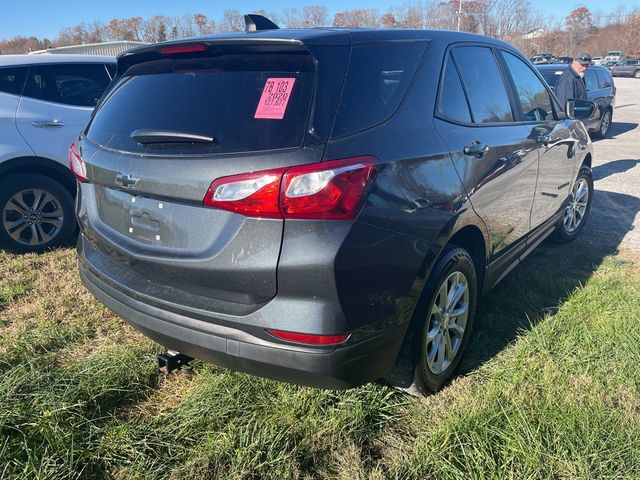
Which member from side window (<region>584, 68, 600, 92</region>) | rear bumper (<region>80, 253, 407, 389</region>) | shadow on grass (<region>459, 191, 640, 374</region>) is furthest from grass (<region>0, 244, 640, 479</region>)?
side window (<region>584, 68, 600, 92</region>)

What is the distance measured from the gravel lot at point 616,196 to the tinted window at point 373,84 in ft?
11.7

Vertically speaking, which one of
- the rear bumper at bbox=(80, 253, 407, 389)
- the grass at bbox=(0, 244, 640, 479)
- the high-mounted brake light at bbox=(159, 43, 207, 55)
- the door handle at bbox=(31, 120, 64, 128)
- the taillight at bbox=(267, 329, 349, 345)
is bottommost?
the grass at bbox=(0, 244, 640, 479)

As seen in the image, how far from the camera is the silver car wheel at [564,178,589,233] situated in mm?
4952

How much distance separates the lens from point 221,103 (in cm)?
207

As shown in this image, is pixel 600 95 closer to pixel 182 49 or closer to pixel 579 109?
pixel 579 109

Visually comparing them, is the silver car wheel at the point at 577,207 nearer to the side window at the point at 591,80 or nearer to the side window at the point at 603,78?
the side window at the point at 591,80

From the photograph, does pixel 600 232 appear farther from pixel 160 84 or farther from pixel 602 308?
pixel 160 84

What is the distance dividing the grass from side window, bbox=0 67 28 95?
2.33m

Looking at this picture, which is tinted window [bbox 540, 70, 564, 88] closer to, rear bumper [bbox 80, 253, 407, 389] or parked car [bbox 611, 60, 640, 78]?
rear bumper [bbox 80, 253, 407, 389]

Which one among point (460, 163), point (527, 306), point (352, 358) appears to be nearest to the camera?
point (352, 358)

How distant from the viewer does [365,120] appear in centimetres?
202

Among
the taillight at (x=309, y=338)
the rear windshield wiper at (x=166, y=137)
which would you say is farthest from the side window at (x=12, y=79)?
the taillight at (x=309, y=338)

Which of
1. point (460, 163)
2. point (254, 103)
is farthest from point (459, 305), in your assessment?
point (254, 103)

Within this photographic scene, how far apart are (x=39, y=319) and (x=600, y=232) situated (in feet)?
17.4
